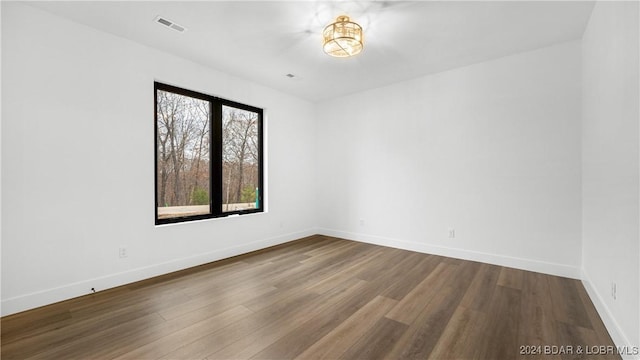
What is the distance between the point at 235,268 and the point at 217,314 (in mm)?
1200

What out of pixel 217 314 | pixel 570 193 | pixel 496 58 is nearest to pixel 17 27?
pixel 217 314

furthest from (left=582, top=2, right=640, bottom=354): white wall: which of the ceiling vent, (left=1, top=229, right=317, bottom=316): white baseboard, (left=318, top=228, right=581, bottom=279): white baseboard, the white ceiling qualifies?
(left=1, top=229, right=317, bottom=316): white baseboard

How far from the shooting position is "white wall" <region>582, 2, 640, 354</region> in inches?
64.6

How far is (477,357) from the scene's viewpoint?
174cm

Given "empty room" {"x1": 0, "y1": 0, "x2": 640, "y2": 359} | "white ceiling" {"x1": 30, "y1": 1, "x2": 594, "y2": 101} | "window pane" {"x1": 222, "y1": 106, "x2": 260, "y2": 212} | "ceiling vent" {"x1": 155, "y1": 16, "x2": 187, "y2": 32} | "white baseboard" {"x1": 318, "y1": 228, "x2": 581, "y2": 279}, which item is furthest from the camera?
"window pane" {"x1": 222, "y1": 106, "x2": 260, "y2": 212}

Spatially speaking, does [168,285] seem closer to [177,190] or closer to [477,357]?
[177,190]

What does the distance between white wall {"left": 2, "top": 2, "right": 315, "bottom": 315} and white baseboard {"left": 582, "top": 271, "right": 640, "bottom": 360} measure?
13.2 feet

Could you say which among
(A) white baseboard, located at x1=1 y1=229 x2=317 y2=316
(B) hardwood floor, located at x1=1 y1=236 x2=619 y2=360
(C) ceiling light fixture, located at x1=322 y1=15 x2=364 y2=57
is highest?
(C) ceiling light fixture, located at x1=322 y1=15 x2=364 y2=57

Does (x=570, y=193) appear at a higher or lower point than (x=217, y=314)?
higher

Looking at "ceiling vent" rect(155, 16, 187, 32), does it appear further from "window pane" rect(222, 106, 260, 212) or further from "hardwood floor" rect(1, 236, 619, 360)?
"hardwood floor" rect(1, 236, 619, 360)

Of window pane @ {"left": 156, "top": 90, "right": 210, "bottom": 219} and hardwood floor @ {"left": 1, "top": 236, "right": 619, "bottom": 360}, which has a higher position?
window pane @ {"left": 156, "top": 90, "right": 210, "bottom": 219}

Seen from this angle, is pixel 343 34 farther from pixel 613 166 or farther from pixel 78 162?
pixel 78 162

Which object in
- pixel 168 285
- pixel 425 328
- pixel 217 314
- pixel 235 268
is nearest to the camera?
pixel 425 328

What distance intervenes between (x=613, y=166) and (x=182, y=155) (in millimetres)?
4382
